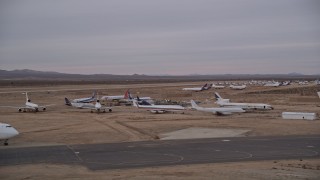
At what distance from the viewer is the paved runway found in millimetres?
38812

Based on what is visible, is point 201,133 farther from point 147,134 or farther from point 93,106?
point 93,106

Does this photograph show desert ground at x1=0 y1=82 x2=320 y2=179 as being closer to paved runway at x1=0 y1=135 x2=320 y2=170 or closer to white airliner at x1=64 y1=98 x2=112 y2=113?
white airliner at x1=64 y1=98 x2=112 y2=113

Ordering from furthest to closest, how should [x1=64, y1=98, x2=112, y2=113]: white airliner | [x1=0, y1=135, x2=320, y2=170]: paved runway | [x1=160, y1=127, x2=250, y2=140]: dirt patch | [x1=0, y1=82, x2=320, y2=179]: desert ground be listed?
[x1=64, y1=98, x2=112, y2=113]: white airliner, [x1=160, y1=127, x2=250, y2=140]: dirt patch, [x1=0, y1=135, x2=320, y2=170]: paved runway, [x1=0, y1=82, x2=320, y2=179]: desert ground

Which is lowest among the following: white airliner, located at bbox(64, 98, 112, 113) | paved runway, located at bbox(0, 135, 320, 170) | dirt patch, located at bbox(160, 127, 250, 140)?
dirt patch, located at bbox(160, 127, 250, 140)

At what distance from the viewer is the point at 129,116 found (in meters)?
82.4

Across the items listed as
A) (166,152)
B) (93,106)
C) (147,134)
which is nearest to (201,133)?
(147,134)

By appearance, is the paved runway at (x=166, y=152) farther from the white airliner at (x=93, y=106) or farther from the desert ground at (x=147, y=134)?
the white airliner at (x=93, y=106)

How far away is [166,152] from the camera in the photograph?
43.6 metres

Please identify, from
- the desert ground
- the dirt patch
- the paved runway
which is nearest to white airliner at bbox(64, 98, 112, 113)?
the desert ground

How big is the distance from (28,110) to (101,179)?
66.8 m

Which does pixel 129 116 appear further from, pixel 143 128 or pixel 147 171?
pixel 147 171

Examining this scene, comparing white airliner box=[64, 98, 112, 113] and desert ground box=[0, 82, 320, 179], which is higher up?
white airliner box=[64, 98, 112, 113]

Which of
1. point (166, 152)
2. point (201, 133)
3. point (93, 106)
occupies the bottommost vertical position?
point (201, 133)

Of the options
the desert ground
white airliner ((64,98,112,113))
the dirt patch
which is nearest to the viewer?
the desert ground
